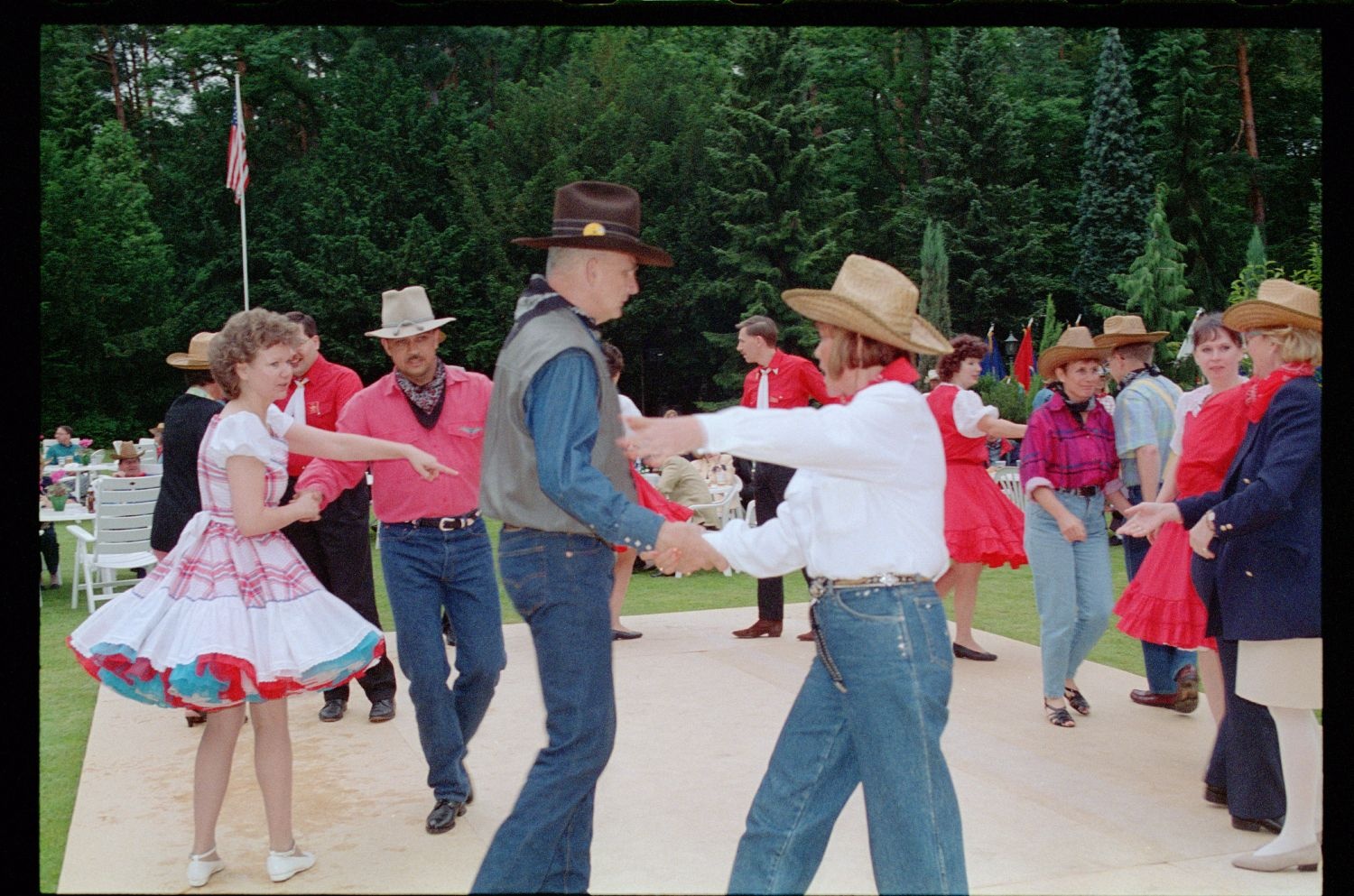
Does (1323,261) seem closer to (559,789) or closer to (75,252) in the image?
(559,789)

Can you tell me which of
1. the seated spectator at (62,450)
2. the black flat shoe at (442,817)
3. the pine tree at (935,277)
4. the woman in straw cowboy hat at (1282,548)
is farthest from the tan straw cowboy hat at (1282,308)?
the pine tree at (935,277)

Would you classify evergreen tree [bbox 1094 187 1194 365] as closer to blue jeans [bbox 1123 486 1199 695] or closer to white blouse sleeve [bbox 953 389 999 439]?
white blouse sleeve [bbox 953 389 999 439]

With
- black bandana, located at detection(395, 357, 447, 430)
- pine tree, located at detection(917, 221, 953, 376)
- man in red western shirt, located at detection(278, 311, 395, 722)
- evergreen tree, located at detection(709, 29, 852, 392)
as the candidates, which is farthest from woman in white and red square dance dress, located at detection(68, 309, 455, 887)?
pine tree, located at detection(917, 221, 953, 376)

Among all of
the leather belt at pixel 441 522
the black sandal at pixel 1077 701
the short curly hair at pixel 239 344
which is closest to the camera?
the short curly hair at pixel 239 344

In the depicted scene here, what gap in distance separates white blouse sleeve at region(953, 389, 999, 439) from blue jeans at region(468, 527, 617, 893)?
361 cm

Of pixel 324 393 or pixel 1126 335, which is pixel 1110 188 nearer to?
pixel 1126 335

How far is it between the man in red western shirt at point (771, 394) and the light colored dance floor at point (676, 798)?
99 cm

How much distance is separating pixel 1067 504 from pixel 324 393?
373 centimetres

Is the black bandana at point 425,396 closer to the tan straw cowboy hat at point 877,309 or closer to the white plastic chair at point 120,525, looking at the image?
the tan straw cowboy hat at point 877,309

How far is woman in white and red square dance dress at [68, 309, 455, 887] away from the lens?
3.66 meters

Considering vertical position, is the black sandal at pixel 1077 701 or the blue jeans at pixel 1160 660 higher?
the blue jeans at pixel 1160 660

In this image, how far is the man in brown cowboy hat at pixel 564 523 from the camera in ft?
10.5

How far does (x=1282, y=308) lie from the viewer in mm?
3951

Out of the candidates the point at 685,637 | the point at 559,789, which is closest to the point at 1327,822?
the point at 559,789
